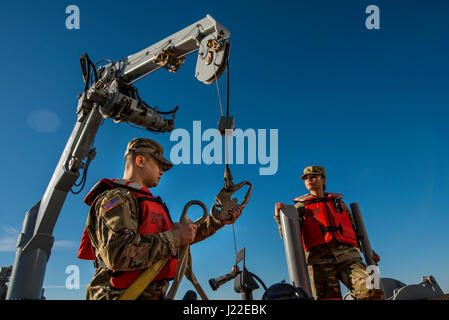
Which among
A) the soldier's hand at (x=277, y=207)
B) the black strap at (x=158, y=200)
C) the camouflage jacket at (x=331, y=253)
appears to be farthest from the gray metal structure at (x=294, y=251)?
the black strap at (x=158, y=200)

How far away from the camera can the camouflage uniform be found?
217 centimetres

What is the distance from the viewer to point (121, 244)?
216 centimetres

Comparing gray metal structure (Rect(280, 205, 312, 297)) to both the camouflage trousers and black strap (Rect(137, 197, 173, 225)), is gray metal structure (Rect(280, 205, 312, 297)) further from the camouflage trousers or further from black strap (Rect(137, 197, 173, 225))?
black strap (Rect(137, 197, 173, 225))

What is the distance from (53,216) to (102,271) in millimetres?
5088

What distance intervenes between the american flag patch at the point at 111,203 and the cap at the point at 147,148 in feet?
2.61

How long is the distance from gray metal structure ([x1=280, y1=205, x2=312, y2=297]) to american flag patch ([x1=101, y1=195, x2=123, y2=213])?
2230mm

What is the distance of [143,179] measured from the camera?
3.02 m

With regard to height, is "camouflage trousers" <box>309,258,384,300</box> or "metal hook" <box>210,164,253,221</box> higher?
"metal hook" <box>210,164,253,221</box>

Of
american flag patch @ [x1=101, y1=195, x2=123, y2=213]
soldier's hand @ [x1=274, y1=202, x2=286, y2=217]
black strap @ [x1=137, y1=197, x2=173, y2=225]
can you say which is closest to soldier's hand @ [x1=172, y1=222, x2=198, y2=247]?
black strap @ [x1=137, y1=197, x2=173, y2=225]

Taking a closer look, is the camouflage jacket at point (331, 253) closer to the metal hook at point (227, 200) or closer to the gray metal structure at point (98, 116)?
the metal hook at point (227, 200)

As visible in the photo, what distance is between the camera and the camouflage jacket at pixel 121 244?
2.17 m

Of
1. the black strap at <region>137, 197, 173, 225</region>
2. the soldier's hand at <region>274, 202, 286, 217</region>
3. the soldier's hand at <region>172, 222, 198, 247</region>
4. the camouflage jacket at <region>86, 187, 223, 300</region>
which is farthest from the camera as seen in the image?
the soldier's hand at <region>274, 202, 286, 217</region>
